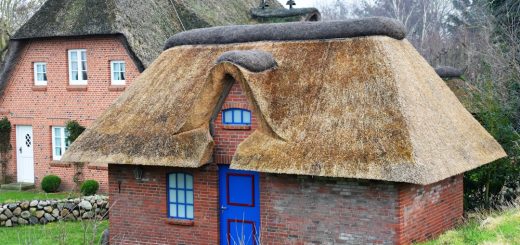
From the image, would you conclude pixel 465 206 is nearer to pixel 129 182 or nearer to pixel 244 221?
pixel 244 221

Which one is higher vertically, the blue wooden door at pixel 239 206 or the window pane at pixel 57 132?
the window pane at pixel 57 132

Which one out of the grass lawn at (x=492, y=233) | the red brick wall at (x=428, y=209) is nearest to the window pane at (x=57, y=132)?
the red brick wall at (x=428, y=209)

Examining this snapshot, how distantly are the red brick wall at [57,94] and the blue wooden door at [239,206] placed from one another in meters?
9.18

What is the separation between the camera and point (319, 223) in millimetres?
13031

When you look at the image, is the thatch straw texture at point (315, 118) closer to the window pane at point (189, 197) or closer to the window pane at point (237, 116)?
the window pane at point (237, 116)

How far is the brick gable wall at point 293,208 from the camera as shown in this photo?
12.5 metres

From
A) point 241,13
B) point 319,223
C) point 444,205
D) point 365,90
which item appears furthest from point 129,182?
point 241,13

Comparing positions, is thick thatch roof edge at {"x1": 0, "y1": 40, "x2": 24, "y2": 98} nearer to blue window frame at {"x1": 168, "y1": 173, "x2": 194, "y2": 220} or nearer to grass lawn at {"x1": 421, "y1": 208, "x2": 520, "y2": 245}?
blue window frame at {"x1": 168, "y1": 173, "x2": 194, "y2": 220}

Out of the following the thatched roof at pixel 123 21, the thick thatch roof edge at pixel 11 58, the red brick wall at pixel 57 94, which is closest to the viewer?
the thatched roof at pixel 123 21

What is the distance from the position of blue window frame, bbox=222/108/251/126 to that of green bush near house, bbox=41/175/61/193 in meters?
11.0

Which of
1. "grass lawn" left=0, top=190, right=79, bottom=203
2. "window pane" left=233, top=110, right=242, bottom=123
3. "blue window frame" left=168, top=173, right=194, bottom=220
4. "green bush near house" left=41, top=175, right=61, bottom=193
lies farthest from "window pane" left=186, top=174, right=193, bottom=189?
"green bush near house" left=41, top=175, right=61, bottom=193

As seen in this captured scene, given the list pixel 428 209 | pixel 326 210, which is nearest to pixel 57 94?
pixel 326 210

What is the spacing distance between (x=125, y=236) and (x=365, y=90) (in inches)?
245

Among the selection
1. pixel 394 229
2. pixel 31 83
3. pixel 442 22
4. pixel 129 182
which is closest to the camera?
pixel 394 229
